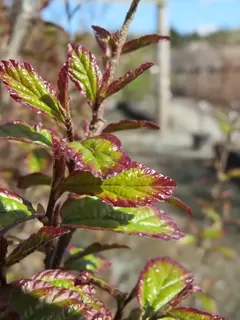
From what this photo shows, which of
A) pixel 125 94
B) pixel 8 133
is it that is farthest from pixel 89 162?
pixel 125 94

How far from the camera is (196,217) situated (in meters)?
5.09

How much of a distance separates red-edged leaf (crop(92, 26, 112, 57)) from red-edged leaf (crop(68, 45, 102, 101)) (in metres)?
0.03

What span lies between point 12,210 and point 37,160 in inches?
18.4

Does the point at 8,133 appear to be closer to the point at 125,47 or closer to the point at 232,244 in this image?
the point at 125,47

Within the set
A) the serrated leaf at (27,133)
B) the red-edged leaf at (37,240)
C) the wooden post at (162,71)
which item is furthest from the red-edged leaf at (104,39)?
the wooden post at (162,71)

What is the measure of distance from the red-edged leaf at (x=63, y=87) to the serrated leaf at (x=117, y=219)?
0.12 m

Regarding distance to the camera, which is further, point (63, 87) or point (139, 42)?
point (139, 42)

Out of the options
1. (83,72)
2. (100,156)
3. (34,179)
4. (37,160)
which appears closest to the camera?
(100,156)

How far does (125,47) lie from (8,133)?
0.61 feet

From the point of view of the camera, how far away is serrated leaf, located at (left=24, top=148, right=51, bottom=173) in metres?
1.02

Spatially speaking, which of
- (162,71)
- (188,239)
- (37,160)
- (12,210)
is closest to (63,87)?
(12,210)

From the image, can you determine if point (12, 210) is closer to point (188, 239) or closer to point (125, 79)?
point (125, 79)

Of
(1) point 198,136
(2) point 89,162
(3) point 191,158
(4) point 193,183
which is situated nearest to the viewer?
(2) point 89,162

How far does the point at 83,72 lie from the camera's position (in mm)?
632
